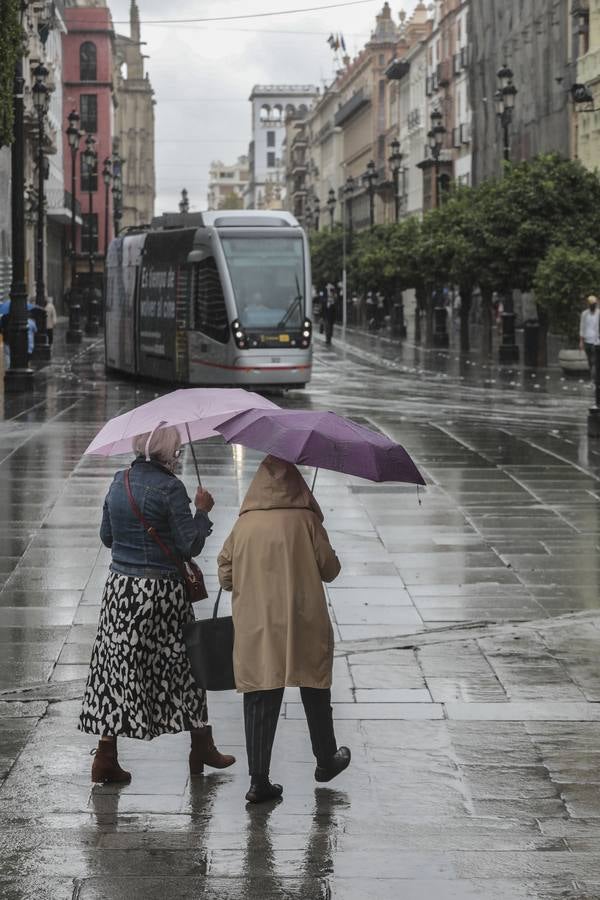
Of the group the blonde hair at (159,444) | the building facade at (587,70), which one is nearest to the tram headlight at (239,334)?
the blonde hair at (159,444)

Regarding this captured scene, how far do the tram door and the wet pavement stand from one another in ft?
48.7

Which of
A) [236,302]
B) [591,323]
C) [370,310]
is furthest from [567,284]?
[370,310]

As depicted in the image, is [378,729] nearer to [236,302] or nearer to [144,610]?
[144,610]

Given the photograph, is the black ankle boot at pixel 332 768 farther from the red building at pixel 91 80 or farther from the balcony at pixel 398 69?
the red building at pixel 91 80

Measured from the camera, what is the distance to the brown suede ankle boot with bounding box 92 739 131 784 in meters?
6.64

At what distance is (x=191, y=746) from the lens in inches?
271

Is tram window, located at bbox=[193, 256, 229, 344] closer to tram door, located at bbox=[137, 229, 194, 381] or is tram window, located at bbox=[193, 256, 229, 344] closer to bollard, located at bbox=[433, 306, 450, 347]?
tram door, located at bbox=[137, 229, 194, 381]

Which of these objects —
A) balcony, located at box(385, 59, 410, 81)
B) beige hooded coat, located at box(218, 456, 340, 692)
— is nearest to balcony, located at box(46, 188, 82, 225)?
balcony, located at box(385, 59, 410, 81)

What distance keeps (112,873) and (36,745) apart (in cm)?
164

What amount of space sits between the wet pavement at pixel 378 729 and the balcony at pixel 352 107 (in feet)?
347

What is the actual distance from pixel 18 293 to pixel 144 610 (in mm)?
23802

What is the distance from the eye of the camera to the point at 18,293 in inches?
1174

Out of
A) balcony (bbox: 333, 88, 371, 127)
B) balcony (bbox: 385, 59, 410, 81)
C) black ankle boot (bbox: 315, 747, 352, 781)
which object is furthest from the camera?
balcony (bbox: 333, 88, 371, 127)

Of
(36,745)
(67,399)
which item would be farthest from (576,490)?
(67,399)
